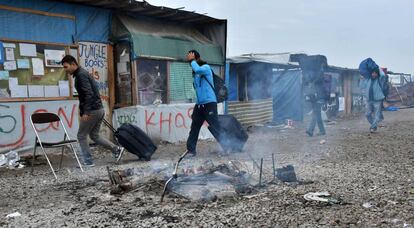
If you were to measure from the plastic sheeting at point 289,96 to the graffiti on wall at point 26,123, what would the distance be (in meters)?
10.6

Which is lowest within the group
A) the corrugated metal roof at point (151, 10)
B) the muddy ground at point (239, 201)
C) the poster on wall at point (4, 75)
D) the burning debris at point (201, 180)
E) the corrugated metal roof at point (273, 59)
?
the muddy ground at point (239, 201)

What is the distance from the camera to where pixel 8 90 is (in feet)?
26.4

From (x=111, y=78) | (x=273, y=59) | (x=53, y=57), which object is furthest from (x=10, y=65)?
(x=273, y=59)

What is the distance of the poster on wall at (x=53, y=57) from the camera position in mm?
8680

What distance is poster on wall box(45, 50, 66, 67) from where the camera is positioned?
28.5 feet

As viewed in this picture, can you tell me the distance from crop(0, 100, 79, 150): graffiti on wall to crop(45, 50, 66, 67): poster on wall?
84 cm

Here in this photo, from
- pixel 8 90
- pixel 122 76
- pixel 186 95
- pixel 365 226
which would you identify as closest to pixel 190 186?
pixel 365 226

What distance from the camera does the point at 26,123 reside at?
8.27m

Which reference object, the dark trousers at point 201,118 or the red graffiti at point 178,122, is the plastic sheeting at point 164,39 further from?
the dark trousers at point 201,118

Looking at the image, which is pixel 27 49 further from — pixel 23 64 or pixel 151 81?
pixel 151 81

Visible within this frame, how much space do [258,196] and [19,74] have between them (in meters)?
5.84

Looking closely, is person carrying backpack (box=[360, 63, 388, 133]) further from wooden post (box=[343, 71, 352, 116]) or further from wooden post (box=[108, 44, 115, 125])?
wooden post (box=[343, 71, 352, 116])

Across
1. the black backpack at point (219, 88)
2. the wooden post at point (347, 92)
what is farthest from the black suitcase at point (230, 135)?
the wooden post at point (347, 92)

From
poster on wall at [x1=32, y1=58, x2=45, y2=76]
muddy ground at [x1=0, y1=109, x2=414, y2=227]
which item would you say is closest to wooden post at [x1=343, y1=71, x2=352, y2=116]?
muddy ground at [x1=0, y1=109, x2=414, y2=227]
